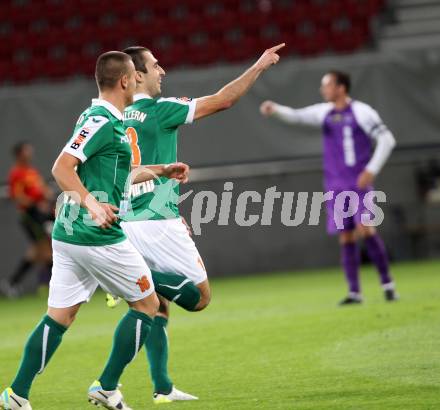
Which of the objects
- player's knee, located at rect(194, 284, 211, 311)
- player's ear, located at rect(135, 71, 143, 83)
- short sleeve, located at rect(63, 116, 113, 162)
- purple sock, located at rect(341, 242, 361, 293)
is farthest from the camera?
purple sock, located at rect(341, 242, 361, 293)

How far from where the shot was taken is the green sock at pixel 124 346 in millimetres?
5863

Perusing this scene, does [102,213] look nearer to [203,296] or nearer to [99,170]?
[99,170]

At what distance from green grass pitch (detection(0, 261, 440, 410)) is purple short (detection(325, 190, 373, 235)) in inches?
35.2

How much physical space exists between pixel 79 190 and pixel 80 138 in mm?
314

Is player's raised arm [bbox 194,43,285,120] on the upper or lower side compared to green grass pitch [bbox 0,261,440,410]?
upper

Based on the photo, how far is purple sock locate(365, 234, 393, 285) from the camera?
37.2 ft

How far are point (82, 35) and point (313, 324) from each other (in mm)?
11053

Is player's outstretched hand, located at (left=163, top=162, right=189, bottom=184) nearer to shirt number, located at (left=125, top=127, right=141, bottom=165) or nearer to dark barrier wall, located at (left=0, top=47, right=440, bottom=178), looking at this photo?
shirt number, located at (left=125, top=127, right=141, bottom=165)

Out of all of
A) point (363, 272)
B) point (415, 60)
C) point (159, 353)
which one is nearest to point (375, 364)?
point (159, 353)

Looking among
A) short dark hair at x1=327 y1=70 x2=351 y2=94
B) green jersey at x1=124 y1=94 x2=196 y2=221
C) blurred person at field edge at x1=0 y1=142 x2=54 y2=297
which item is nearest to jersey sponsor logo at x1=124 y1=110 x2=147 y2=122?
green jersey at x1=124 y1=94 x2=196 y2=221

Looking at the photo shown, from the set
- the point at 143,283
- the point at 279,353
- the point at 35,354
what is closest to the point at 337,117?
the point at 279,353

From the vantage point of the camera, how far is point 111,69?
590cm

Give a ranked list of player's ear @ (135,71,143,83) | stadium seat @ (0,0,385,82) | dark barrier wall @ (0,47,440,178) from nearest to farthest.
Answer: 1. player's ear @ (135,71,143,83)
2. dark barrier wall @ (0,47,440,178)
3. stadium seat @ (0,0,385,82)

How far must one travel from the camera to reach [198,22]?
19234 millimetres
